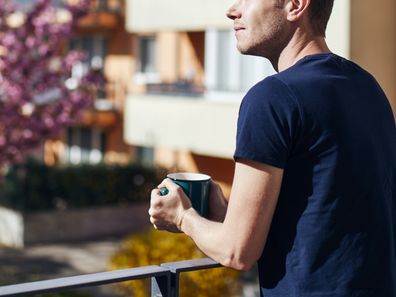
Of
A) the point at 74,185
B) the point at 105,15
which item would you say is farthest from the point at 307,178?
the point at 105,15

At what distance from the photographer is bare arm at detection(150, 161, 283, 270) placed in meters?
2.46

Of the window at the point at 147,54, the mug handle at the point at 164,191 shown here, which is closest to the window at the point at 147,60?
the window at the point at 147,54

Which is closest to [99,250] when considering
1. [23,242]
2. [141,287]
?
[23,242]

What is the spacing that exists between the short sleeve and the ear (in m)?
0.28

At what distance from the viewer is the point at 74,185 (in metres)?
20.2

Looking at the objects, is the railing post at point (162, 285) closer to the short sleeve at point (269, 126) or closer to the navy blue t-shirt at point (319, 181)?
the navy blue t-shirt at point (319, 181)

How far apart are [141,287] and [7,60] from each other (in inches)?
369

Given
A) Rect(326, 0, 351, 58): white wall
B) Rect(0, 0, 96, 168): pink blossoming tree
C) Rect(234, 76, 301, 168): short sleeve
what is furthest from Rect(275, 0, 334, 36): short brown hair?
Rect(0, 0, 96, 168): pink blossoming tree

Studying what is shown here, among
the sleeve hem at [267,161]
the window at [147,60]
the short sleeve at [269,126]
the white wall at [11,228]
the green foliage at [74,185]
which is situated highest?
the short sleeve at [269,126]

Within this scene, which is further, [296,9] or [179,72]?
[179,72]

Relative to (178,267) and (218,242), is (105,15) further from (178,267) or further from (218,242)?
(218,242)

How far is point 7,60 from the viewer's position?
17703mm

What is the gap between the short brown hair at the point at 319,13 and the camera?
2650mm

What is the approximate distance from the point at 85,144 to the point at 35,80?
31.8 feet
